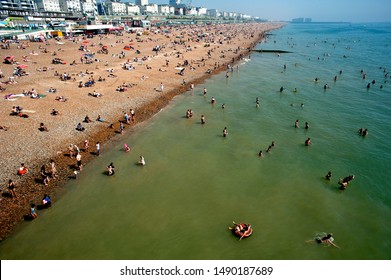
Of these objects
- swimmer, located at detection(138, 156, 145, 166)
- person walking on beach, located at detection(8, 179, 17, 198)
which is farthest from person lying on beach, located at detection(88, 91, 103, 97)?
person walking on beach, located at detection(8, 179, 17, 198)

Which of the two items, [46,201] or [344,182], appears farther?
[344,182]

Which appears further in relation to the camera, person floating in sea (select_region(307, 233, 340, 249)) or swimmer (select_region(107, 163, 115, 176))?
swimmer (select_region(107, 163, 115, 176))

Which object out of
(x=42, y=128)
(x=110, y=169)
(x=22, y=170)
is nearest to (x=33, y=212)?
(x=22, y=170)

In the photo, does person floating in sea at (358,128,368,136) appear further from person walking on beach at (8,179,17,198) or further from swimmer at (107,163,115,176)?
person walking on beach at (8,179,17,198)

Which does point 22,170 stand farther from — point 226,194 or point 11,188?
point 226,194

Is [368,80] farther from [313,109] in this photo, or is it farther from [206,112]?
[206,112]

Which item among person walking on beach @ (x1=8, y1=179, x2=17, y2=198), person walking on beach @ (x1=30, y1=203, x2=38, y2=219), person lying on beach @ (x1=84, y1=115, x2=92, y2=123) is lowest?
person walking on beach @ (x1=30, y1=203, x2=38, y2=219)
